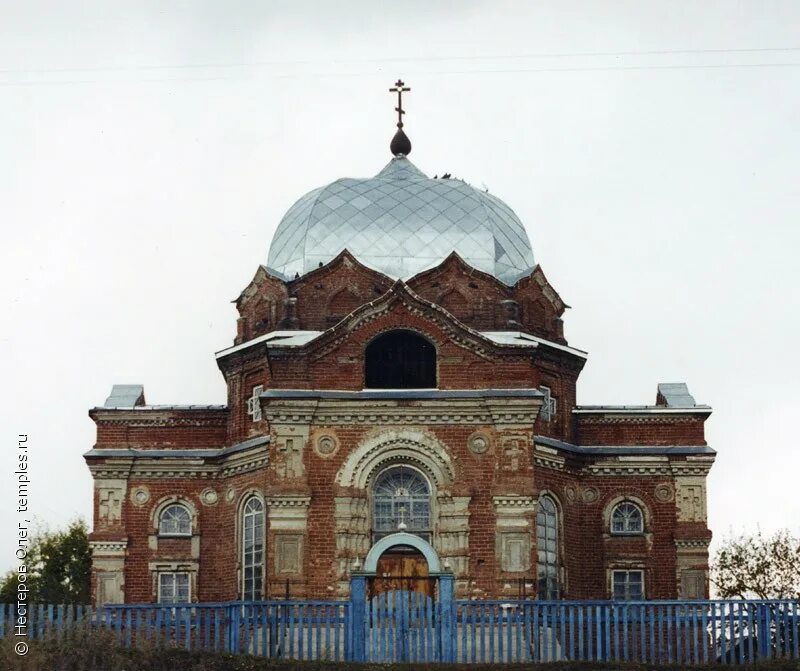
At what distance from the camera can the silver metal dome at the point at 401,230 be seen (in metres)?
38.7

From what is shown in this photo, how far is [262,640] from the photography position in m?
29.9

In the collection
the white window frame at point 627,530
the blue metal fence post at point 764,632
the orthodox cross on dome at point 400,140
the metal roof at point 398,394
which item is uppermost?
the orthodox cross on dome at point 400,140

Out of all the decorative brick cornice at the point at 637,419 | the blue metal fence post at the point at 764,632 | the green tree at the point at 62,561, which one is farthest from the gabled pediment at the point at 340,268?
the green tree at the point at 62,561

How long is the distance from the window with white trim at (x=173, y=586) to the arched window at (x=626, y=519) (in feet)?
28.7

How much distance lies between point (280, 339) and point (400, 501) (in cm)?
444

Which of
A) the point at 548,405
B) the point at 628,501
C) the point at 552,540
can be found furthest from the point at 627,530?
the point at 548,405

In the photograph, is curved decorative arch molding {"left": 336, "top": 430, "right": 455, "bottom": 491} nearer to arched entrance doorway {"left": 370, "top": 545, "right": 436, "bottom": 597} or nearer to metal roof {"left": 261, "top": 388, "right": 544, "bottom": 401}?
metal roof {"left": 261, "top": 388, "right": 544, "bottom": 401}

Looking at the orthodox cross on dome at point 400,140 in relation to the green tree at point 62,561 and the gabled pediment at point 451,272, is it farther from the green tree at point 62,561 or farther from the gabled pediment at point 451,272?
the green tree at point 62,561

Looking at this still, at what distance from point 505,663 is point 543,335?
10975 mm

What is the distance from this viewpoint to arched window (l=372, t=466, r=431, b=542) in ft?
113

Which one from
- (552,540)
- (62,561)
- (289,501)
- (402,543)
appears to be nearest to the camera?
(402,543)

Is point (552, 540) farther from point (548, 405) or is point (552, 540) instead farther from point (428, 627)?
point (428, 627)

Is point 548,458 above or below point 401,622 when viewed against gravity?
above

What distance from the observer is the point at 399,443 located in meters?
34.5
